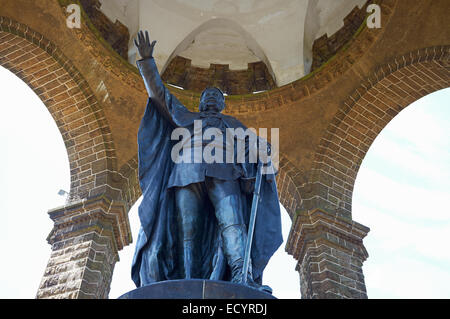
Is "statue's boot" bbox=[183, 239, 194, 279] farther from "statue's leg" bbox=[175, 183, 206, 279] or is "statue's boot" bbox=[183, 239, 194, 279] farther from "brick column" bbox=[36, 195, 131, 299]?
"brick column" bbox=[36, 195, 131, 299]

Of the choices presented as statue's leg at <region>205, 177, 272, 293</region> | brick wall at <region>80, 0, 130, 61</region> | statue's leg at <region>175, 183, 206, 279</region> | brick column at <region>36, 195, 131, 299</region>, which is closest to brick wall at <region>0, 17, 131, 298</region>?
brick column at <region>36, 195, 131, 299</region>

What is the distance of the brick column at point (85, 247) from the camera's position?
7.16m

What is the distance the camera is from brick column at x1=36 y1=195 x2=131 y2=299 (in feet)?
23.5

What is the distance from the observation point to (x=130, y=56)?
1038 cm

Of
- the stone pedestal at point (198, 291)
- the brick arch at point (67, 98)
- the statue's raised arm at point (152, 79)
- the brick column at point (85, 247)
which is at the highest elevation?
the brick arch at point (67, 98)

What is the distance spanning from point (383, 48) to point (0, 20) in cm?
588

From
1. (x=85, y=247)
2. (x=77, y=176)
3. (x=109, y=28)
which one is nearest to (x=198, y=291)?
(x=85, y=247)

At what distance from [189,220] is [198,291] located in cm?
74

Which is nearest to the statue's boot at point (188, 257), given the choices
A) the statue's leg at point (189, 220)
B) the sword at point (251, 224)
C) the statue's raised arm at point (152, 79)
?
the statue's leg at point (189, 220)

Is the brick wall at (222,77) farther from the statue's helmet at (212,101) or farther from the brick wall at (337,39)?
the statue's helmet at (212,101)

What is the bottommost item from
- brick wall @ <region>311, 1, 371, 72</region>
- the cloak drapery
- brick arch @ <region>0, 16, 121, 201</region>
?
the cloak drapery

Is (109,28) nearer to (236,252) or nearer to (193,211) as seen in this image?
(193,211)

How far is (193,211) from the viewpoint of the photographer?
3.73 metres

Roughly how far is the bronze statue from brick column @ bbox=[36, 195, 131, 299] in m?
3.55
